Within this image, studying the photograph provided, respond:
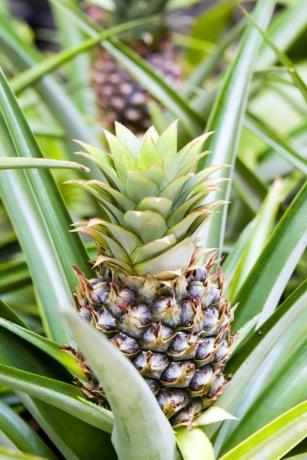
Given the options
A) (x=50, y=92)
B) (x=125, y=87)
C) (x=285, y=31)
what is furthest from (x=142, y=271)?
(x=125, y=87)

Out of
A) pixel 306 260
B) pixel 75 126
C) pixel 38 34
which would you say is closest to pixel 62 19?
pixel 75 126

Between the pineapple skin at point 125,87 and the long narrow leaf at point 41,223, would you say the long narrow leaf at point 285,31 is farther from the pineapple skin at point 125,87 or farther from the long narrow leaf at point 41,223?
the long narrow leaf at point 41,223

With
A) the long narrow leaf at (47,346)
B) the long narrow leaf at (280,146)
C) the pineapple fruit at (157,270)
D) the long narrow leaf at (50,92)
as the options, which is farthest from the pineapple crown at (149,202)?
the long narrow leaf at (50,92)

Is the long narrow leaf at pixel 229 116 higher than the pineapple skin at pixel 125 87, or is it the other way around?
the pineapple skin at pixel 125 87

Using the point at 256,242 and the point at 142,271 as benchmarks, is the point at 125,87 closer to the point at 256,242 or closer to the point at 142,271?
the point at 256,242

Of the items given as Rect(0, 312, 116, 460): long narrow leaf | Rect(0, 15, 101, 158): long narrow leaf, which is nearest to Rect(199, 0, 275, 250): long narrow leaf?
Rect(0, 312, 116, 460): long narrow leaf

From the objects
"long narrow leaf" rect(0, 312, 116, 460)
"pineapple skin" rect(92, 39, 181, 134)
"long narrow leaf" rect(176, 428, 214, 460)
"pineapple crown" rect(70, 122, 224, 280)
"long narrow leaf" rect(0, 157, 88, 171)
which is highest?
"pineapple skin" rect(92, 39, 181, 134)

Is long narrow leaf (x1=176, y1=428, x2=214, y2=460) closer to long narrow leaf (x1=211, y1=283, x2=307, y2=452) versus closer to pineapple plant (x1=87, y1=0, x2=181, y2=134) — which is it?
long narrow leaf (x1=211, y1=283, x2=307, y2=452)
